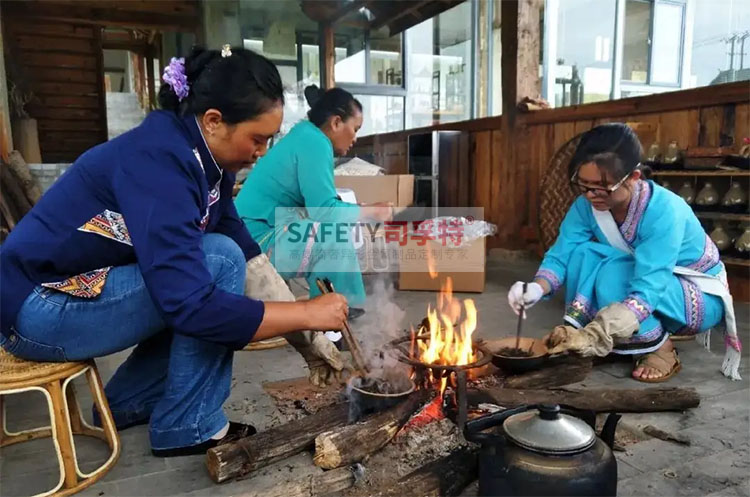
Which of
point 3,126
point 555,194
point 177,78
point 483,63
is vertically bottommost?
point 555,194

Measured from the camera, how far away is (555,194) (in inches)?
189

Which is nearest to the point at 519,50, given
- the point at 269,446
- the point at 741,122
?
the point at 741,122

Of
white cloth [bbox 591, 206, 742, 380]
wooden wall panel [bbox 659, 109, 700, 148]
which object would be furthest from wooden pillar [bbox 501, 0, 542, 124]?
white cloth [bbox 591, 206, 742, 380]

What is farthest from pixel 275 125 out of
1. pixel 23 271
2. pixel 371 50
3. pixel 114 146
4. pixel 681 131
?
pixel 371 50

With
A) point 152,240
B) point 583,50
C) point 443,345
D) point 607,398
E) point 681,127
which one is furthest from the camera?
point 583,50

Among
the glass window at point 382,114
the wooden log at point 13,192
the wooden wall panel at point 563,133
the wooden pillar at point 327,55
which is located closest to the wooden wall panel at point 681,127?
the wooden wall panel at point 563,133

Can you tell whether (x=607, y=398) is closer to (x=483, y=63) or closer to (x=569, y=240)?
(x=569, y=240)

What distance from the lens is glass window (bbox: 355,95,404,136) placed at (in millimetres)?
9977

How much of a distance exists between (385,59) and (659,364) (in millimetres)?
8491

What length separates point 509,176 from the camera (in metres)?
5.98

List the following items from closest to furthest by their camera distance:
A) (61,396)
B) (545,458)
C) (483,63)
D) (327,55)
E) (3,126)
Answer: (545,458) < (61,396) < (3,126) < (327,55) < (483,63)

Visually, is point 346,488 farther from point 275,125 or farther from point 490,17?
point 490,17

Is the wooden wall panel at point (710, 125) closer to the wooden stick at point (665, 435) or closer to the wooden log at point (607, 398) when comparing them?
the wooden log at point (607, 398)

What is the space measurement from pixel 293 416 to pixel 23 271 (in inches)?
43.6
